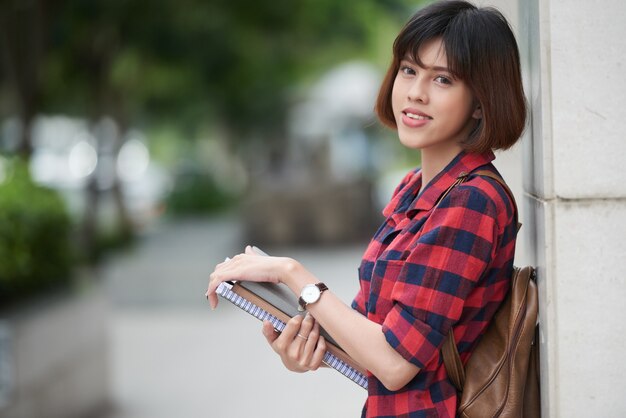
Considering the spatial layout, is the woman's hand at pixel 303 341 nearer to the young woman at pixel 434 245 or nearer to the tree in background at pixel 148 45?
the young woman at pixel 434 245

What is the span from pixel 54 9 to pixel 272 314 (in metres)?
9.95

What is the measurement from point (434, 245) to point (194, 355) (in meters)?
7.03

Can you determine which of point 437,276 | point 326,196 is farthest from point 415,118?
point 326,196

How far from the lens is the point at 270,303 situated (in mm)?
2049

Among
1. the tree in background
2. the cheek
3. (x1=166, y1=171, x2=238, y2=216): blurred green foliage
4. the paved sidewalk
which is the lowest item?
(x1=166, y1=171, x2=238, y2=216): blurred green foliage

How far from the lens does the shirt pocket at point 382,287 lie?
1972 mm

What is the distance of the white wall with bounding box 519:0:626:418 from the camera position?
1.99 meters

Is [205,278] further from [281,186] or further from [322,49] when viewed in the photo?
[322,49]

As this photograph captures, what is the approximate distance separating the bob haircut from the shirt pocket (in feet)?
1.04

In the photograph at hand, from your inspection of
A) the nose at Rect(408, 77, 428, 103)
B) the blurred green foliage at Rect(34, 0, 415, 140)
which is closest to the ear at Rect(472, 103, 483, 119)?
the nose at Rect(408, 77, 428, 103)

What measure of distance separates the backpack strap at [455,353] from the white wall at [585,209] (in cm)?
13

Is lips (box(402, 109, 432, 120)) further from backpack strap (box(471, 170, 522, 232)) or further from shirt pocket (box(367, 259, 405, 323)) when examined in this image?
shirt pocket (box(367, 259, 405, 323))

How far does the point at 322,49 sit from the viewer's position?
2302 cm

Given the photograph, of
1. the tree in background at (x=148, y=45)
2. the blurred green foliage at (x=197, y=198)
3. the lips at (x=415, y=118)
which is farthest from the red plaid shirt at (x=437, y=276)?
the blurred green foliage at (x=197, y=198)
